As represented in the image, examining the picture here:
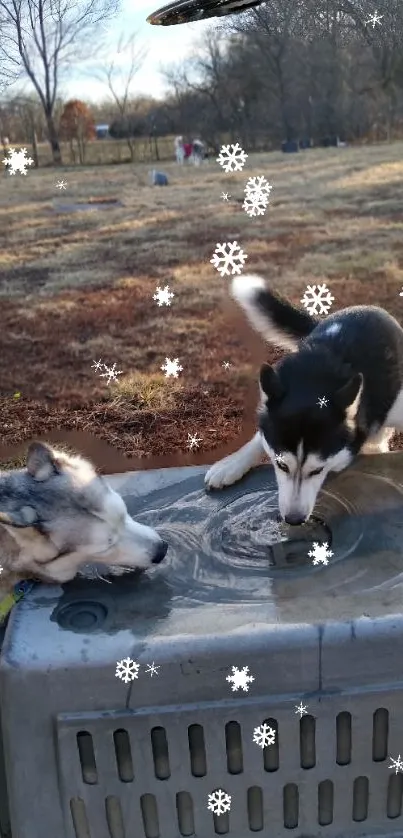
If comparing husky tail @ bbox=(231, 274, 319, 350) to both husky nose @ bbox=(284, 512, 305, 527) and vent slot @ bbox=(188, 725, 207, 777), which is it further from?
vent slot @ bbox=(188, 725, 207, 777)

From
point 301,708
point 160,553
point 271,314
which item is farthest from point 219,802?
point 271,314

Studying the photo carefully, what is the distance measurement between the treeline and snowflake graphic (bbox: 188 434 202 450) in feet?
1.94

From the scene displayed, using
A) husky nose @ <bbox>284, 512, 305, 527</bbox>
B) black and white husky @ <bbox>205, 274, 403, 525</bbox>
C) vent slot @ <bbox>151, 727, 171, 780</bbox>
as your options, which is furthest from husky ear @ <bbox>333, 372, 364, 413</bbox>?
vent slot @ <bbox>151, 727, 171, 780</bbox>

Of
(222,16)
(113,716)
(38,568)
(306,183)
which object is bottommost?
(113,716)

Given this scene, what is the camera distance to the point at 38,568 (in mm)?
988

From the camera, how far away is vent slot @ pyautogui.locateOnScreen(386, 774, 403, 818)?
2.84 feet

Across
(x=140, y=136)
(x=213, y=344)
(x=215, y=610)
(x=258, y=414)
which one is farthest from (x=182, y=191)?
(x=215, y=610)

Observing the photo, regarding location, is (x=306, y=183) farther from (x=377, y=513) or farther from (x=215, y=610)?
(x=215, y=610)

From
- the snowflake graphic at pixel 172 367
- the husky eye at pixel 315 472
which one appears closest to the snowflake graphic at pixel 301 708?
the husky eye at pixel 315 472

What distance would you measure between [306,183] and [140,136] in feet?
1.21

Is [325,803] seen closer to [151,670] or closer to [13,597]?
[151,670]

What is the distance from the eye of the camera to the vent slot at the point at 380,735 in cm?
83

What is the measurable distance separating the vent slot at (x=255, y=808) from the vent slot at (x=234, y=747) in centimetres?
4

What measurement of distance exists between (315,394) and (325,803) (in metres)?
0.56
